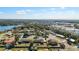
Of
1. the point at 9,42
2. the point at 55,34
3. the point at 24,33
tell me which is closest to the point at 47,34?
the point at 55,34

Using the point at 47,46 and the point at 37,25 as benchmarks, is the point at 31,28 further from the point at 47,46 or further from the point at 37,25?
the point at 47,46

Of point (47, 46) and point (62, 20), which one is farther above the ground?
point (62, 20)
